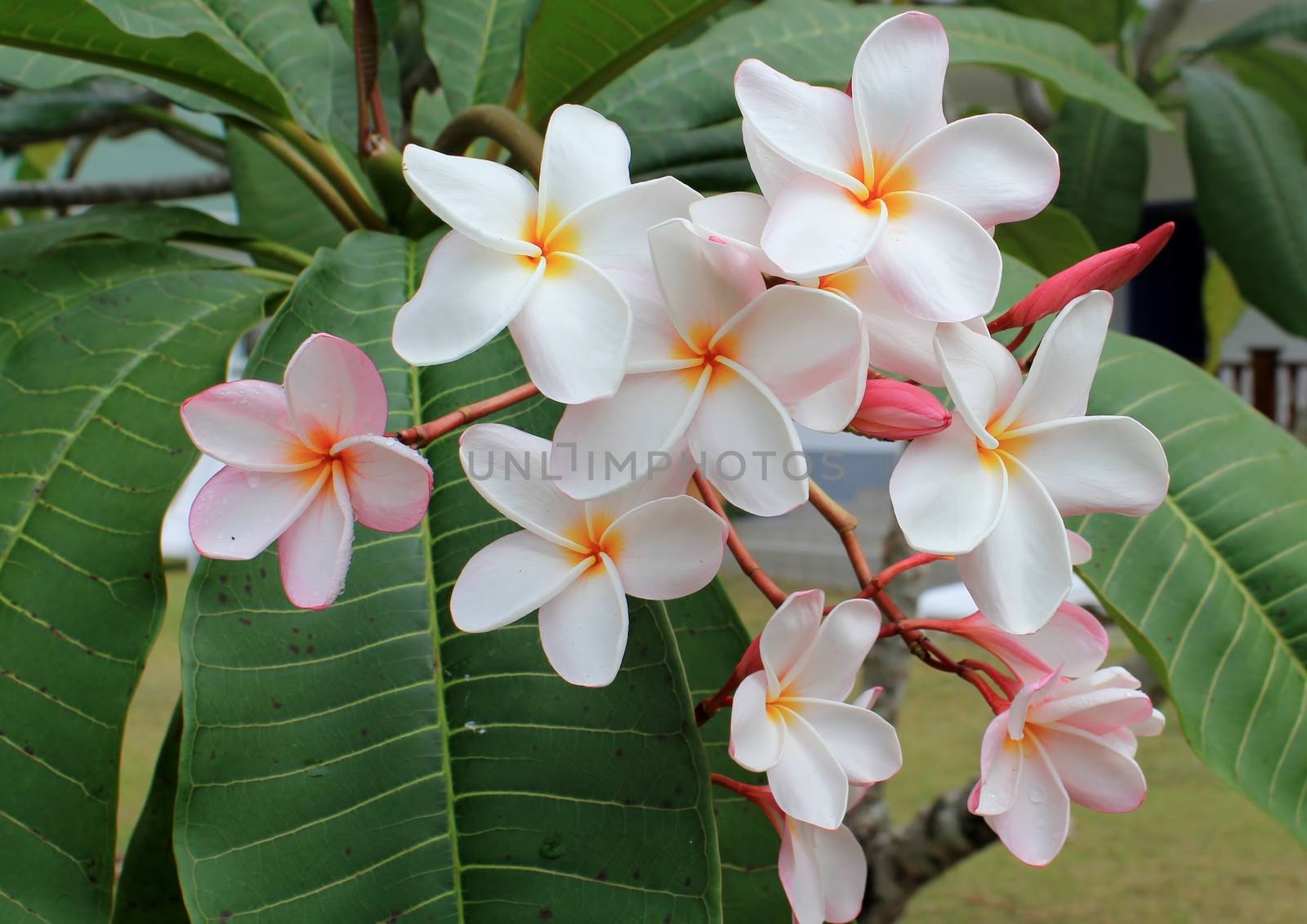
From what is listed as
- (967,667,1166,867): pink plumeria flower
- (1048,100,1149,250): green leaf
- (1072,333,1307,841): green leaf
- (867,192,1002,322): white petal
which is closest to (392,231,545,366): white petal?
(867,192,1002,322): white petal

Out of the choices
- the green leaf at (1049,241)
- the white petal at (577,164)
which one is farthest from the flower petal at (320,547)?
the green leaf at (1049,241)

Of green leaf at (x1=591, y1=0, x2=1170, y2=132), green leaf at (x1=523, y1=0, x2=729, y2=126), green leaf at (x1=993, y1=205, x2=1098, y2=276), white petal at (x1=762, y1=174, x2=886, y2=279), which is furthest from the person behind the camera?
green leaf at (x1=993, y1=205, x2=1098, y2=276)

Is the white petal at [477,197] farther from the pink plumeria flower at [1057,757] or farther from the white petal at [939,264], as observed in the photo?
the pink plumeria flower at [1057,757]

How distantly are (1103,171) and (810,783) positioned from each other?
47.4 inches

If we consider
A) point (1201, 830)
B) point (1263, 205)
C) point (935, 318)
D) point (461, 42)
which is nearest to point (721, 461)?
point (935, 318)

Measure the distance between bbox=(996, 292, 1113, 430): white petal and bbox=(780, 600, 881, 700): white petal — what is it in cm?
8

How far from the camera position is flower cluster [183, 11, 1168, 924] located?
32cm

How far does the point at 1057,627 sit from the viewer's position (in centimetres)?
40

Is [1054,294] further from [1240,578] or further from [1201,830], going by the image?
[1201,830]

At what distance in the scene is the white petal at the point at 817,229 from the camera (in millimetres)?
306

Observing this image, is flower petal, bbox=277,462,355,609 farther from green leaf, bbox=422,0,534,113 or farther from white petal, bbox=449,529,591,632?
green leaf, bbox=422,0,534,113

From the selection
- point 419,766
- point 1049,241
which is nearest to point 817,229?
point 419,766

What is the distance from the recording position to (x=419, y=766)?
45 centimetres

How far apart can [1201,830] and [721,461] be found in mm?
2916
